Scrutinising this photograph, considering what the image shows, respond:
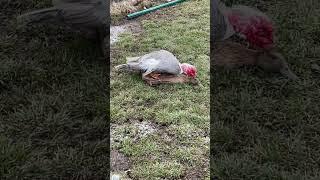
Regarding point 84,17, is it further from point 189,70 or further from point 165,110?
point 165,110

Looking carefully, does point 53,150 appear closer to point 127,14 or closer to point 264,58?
point 264,58

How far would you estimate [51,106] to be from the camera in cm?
484

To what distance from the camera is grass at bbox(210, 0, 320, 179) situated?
13.7 feet

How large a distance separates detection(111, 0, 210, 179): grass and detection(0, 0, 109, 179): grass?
0.57 feet

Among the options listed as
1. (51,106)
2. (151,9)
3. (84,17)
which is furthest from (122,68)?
(151,9)

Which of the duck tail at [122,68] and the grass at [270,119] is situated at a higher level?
the duck tail at [122,68]

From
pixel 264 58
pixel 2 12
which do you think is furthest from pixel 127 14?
pixel 264 58

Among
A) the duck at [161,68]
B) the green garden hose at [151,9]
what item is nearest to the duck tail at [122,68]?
the duck at [161,68]

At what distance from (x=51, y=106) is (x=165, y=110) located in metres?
0.94

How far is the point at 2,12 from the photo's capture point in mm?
6551

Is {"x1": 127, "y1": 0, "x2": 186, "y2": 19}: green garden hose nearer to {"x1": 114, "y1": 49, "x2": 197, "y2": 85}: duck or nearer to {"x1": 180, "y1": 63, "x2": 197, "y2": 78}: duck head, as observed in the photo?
{"x1": 114, "y1": 49, "x2": 197, "y2": 85}: duck

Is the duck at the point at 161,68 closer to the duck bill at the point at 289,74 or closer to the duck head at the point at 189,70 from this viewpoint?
the duck head at the point at 189,70

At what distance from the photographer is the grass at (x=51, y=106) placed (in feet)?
13.6

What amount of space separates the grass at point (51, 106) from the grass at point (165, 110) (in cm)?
17
